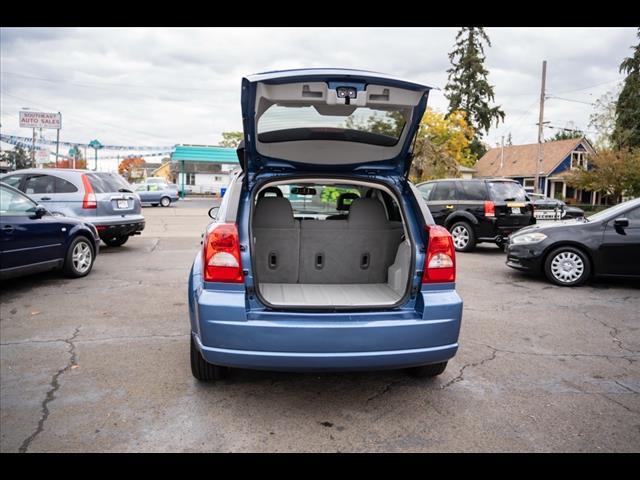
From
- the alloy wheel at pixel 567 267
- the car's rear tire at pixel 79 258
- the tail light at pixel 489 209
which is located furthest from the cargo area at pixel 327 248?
the tail light at pixel 489 209

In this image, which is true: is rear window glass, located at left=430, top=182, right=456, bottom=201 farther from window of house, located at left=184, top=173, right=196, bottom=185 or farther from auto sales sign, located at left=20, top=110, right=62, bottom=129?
window of house, located at left=184, top=173, right=196, bottom=185

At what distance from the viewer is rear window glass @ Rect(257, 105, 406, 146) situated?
11.0ft

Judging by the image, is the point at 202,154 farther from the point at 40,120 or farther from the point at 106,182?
the point at 106,182

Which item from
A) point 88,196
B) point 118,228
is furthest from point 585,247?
point 88,196

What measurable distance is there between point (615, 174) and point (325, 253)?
102ft

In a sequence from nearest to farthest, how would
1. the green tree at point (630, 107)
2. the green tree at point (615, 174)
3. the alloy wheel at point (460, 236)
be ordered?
the alloy wheel at point (460, 236) < the green tree at point (615, 174) < the green tree at point (630, 107)

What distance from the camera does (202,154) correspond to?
1850 inches

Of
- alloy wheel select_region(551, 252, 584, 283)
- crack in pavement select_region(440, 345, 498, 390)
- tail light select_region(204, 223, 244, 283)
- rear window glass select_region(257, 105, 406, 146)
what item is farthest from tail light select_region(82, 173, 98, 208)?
alloy wheel select_region(551, 252, 584, 283)

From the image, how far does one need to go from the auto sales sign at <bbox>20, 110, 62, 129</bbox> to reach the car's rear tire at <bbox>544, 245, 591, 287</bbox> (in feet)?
88.1

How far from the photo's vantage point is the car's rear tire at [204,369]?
11.2 feet

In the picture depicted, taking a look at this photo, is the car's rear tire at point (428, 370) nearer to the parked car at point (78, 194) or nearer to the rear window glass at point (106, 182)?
the parked car at point (78, 194)

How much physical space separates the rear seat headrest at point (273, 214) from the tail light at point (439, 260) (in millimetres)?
1278
